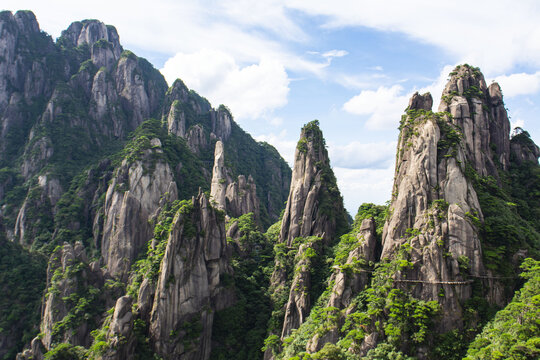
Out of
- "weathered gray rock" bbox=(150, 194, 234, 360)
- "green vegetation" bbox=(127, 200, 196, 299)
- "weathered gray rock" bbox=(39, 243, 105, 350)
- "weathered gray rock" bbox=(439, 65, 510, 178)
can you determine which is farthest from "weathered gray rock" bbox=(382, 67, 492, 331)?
"weathered gray rock" bbox=(39, 243, 105, 350)

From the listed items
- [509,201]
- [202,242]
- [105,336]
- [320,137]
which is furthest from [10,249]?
[509,201]

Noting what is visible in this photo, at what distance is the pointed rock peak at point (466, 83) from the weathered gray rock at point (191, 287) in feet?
123

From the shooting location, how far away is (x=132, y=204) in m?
70.0

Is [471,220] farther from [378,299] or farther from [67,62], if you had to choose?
[67,62]

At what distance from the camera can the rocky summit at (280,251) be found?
36.2 meters

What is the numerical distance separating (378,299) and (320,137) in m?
31.5

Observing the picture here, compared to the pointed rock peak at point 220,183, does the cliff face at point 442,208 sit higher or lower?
lower

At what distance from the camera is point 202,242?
171 feet

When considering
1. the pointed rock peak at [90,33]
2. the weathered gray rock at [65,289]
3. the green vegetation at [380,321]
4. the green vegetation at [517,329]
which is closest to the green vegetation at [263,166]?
the weathered gray rock at [65,289]

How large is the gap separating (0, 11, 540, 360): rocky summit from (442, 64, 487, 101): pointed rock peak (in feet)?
0.72

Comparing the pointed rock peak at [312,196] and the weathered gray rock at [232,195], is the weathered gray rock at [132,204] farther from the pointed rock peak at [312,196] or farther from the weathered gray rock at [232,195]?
the pointed rock peak at [312,196]

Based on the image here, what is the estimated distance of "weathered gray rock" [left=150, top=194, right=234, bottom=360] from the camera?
154 feet

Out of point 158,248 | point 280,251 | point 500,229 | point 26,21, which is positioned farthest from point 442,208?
point 26,21

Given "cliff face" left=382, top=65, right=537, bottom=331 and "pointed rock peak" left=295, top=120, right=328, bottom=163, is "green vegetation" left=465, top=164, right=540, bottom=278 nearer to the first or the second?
"cliff face" left=382, top=65, right=537, bottom=331
